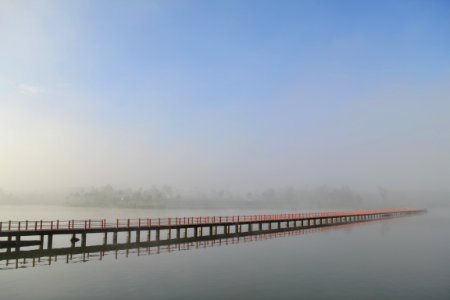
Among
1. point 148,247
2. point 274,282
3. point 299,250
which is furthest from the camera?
point 299,250

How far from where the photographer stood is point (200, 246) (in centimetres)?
5525

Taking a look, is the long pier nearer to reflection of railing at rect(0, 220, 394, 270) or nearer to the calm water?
reflection of railing at rect(0, 220, 394, 270)

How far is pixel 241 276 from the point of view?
37.8 meters

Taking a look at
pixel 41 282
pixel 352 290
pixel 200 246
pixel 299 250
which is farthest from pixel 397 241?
pixel 41 282

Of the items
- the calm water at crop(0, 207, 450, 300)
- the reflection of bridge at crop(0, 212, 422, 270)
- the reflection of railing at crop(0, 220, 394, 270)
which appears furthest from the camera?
the reflection of bridge at crop(0, 212, 422, 270)

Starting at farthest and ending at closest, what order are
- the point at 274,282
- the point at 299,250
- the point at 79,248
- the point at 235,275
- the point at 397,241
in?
the point at 397,241 → the point at 299,250 → the point at 79,248 → the point at 235,275 → the point at 274,282

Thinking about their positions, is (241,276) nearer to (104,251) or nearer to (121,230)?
(104,251)

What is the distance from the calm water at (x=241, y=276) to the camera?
3145cm

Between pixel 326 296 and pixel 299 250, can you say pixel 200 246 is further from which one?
pixel 326 296

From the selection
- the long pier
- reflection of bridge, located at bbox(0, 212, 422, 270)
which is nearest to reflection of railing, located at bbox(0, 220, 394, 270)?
reflection of bridge, located at bbox(0, 212, 422, 270)

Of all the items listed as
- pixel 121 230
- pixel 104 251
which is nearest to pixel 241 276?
pixel 104 251

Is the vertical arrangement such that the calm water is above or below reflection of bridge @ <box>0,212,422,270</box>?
below

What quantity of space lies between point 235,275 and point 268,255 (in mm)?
12831

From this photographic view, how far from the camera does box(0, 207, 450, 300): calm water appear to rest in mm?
31453
